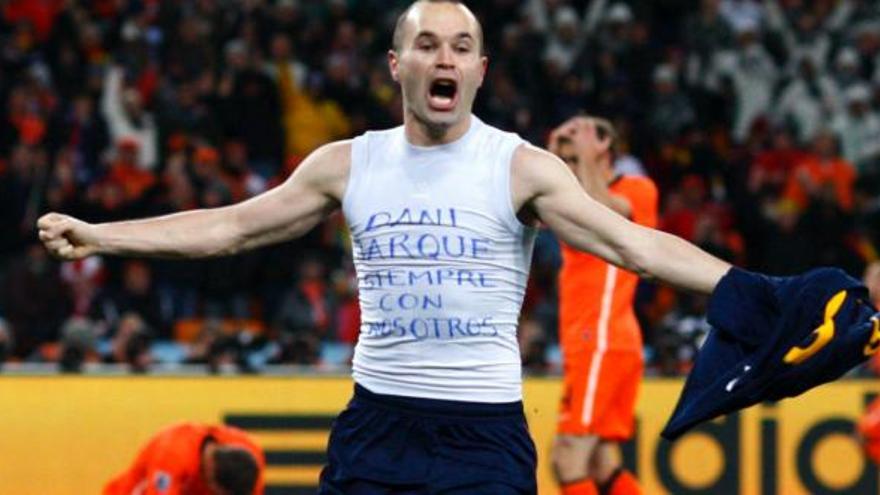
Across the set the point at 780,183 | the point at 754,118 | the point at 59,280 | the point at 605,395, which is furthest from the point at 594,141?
the point at 754,118

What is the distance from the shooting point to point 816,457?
11305 millimetres

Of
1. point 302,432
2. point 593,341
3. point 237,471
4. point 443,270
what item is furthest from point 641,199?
point 443,270

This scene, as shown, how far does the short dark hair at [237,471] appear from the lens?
8.05 metres

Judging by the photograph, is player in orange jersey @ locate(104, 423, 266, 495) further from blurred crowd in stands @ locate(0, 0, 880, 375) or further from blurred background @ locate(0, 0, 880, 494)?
blurred crowd in stands @ locate(0, 0, 880, 375)

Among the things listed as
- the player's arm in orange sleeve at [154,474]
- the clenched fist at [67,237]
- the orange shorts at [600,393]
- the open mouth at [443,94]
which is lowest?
the player's arm in orange sleeve at [154,474]

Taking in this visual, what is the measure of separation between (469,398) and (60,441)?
5892 mm

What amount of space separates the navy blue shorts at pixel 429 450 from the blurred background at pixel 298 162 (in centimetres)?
560

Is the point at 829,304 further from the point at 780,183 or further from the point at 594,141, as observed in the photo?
the point at 780,183

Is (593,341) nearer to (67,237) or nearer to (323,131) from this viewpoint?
(67,237)

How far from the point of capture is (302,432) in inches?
433

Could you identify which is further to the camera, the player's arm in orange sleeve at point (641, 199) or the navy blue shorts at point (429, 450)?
the player's arm in orange sleeve at point (641, 199)

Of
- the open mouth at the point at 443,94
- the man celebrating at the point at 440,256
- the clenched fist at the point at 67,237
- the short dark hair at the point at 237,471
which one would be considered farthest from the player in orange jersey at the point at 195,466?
the open mouth at the point at 443,94

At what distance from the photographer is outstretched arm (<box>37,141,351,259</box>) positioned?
542 centimetres

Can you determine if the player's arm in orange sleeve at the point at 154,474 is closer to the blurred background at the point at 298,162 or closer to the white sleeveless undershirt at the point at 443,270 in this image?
the blurred background at the point at 298,162
